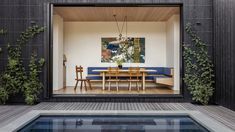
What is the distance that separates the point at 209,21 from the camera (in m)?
8.16

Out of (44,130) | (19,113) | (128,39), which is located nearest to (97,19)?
(128,39)

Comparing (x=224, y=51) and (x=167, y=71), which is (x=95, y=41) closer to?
(x=167, y=71)

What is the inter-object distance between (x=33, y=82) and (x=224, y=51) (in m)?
4.80

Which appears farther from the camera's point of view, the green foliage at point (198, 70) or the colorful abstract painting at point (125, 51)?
the colorful abstract painting at point (125, 51)

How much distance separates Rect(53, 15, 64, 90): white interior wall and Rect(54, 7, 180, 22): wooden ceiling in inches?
13.8

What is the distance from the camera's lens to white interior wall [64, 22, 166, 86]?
12648 millimetres

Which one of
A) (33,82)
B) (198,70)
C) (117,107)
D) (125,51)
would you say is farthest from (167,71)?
(33,82)

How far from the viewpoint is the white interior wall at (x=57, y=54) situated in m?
10.9

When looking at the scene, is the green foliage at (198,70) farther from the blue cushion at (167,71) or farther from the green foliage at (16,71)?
the green foliage at (16,71)

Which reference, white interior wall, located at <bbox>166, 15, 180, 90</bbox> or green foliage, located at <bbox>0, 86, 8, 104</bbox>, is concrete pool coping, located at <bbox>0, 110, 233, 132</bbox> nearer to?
green foliage, located at <bbox>0, 86, 8, 104</bbox>

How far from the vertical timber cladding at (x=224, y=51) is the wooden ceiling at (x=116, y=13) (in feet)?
7.60

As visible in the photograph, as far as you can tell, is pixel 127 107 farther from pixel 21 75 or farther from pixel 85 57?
pixel 85 57

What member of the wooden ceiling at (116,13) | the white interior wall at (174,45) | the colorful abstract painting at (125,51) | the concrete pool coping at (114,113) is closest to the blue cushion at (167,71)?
the white interior wall at (174,45)

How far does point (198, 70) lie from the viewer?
8.06 m
